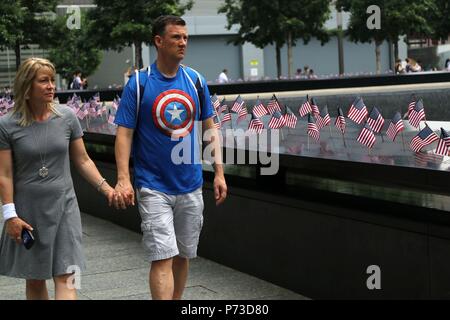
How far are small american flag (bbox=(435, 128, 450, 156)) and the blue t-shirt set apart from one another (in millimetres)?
1980

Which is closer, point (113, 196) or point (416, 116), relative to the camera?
point (113, 196)

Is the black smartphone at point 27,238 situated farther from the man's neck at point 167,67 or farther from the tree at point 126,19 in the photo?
the tree at point 126,19

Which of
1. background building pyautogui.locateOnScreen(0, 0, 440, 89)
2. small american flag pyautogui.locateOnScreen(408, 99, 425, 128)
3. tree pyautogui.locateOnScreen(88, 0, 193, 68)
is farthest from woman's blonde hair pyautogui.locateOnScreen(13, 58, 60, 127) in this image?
background building pyautogui.locateOnScreen(0, 0, 440, 89)

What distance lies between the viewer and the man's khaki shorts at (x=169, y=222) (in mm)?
5488

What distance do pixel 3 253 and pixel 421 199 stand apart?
2.80m

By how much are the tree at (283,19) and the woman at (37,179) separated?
41526mm

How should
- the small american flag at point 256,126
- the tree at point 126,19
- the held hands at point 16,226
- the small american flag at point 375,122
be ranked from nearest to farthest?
the held hands at point 16,226, the small american flag at point 375,122, the small american flag at point 256,126, the tree at point 126,19

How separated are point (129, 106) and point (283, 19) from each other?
41.5m

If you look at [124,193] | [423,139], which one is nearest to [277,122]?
[423,139]

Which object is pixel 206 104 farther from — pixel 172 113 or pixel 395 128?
pixel 395 128

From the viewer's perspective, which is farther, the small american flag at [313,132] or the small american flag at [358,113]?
the small american flag at [358,113]

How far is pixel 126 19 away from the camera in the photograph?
4509 centimetres

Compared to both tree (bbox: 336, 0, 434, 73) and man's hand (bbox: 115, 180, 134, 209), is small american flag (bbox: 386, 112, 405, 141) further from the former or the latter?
tree (bbox: 336, 0, 434, 73)

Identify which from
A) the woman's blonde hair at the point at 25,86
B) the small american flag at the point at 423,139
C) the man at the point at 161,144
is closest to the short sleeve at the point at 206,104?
the man at the point at 161,144
